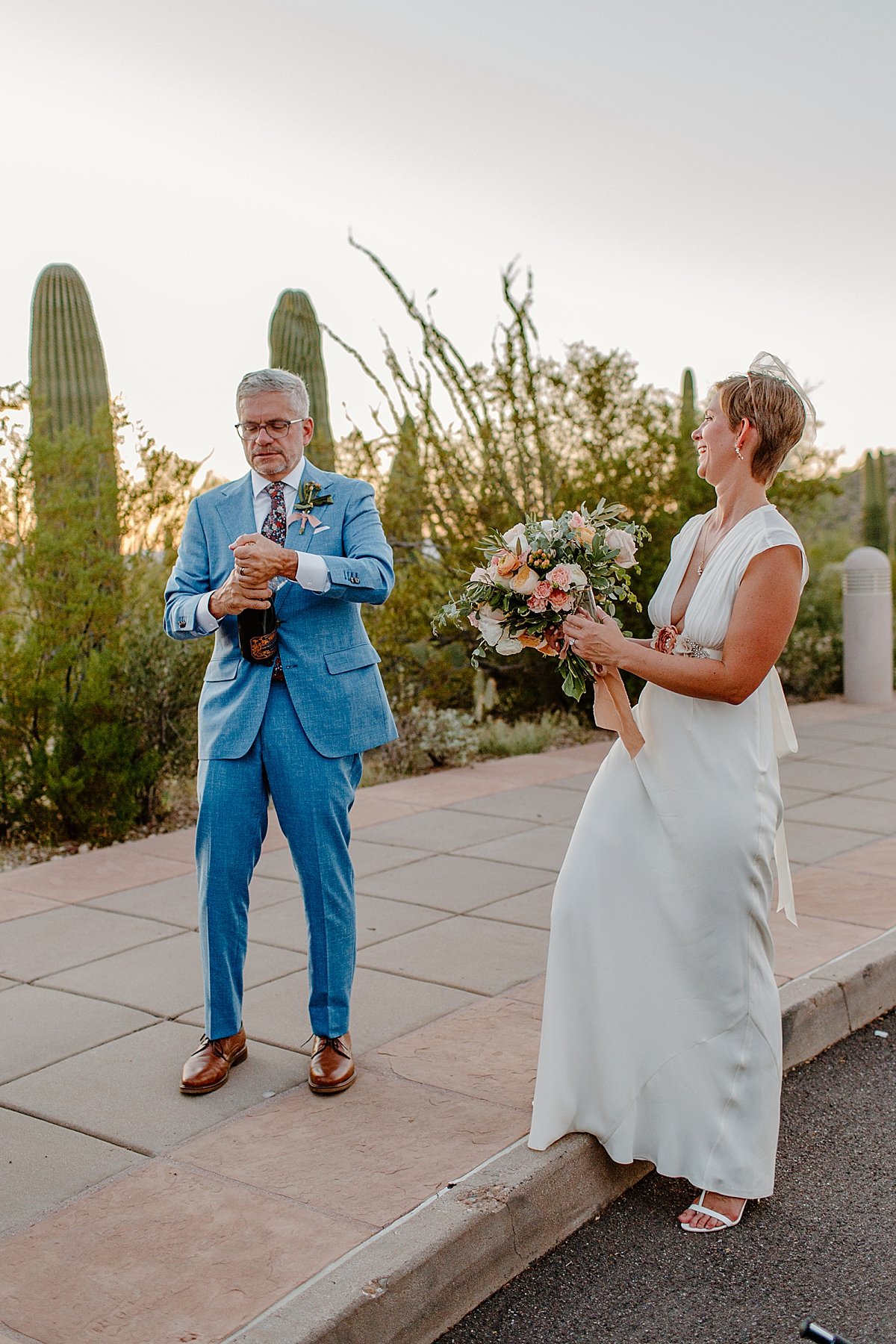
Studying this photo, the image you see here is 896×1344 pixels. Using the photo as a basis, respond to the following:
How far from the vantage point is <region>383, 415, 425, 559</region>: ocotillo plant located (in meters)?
11.3

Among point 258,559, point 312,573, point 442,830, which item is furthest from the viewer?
point 442,830

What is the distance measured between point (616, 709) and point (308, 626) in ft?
3.31

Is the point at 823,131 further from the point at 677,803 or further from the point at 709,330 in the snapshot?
the point at 677,803

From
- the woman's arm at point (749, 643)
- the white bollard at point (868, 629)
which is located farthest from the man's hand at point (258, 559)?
the white bollard at point (868, 629)

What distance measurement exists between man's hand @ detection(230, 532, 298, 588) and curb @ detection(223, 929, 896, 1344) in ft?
5.43

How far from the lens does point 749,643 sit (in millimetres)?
3074

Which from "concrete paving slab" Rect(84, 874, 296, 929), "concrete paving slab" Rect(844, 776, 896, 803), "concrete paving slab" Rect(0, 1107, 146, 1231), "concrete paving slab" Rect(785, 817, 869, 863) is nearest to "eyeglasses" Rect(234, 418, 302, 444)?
"concrete paving slab" Rect(0, 1107, 146, 1231)

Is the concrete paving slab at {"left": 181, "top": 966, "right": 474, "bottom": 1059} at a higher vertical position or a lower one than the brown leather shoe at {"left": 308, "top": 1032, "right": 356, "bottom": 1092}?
lower

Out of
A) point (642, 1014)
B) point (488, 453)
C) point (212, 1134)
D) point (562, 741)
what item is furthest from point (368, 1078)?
point (488, 453)

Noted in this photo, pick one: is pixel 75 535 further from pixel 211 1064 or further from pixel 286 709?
pixel 211 1064

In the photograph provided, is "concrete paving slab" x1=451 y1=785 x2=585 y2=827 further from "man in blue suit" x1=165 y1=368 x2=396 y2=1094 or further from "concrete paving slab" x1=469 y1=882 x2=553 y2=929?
"man in blue suit" x1=165 y1=368 x2=396 y2=1094

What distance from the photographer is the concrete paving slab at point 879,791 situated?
8391mm

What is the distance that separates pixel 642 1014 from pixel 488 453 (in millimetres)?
8703

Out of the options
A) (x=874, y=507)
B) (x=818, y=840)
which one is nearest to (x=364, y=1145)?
(x=818, y=840)
